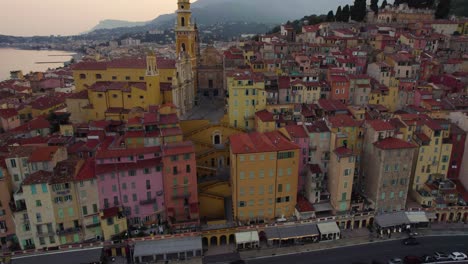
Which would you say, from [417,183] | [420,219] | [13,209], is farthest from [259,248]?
[13,209]

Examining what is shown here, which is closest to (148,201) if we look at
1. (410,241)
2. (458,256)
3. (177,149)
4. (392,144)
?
(177,149)

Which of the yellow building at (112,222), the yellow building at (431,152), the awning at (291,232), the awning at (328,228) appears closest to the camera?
the yellow building at (112,222)

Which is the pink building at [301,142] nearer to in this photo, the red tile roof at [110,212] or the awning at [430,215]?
the awning at [430,215]

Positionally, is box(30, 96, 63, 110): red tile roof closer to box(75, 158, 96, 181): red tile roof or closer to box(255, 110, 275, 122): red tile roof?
box(75, 158, 96, 181): red tile roof

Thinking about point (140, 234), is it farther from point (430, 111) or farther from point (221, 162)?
point (430, 111)

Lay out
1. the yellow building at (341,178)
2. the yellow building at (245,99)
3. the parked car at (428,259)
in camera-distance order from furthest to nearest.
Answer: the yellow building at (245,99) < the yellow building at (341,178) < the parked car at (428,259)

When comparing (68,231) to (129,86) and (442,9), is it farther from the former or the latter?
(442,9)

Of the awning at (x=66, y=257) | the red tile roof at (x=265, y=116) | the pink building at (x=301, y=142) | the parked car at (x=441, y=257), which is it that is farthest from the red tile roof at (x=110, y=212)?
the parked car at (x=441, y=257)
